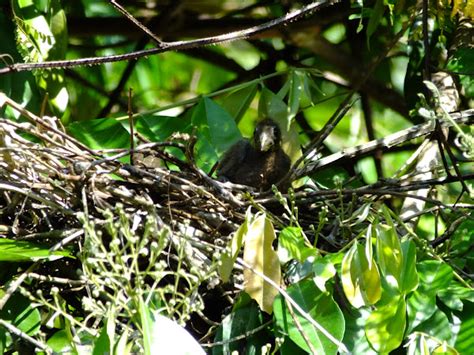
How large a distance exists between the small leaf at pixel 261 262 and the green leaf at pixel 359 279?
7.7 inches

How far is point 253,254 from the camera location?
274cm

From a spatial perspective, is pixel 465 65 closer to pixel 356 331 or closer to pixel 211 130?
pixel 211 130

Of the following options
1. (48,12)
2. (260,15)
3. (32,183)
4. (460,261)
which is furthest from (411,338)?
(260,15)

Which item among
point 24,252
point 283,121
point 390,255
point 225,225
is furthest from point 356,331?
point 283,121

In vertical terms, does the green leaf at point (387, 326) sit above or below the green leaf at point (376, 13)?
below

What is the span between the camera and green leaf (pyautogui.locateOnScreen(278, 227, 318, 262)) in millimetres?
2775

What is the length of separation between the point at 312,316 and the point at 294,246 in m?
0.18

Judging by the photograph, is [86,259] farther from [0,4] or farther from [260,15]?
[260,15]

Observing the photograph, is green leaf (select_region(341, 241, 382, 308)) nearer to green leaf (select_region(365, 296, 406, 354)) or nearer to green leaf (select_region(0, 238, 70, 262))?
green leaf (select_region(365, 296, 406, 354))

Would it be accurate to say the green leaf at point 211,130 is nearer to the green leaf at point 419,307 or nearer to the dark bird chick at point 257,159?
the dark bird chick at point 257,159

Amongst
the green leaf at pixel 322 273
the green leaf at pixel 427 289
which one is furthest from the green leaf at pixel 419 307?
the green leaf at pixel 322 273

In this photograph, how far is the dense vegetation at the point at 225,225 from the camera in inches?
103

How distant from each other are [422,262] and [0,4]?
85.6 inches

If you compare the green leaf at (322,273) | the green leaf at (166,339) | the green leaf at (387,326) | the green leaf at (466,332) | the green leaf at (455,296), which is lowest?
the green leaf at (466,332)
